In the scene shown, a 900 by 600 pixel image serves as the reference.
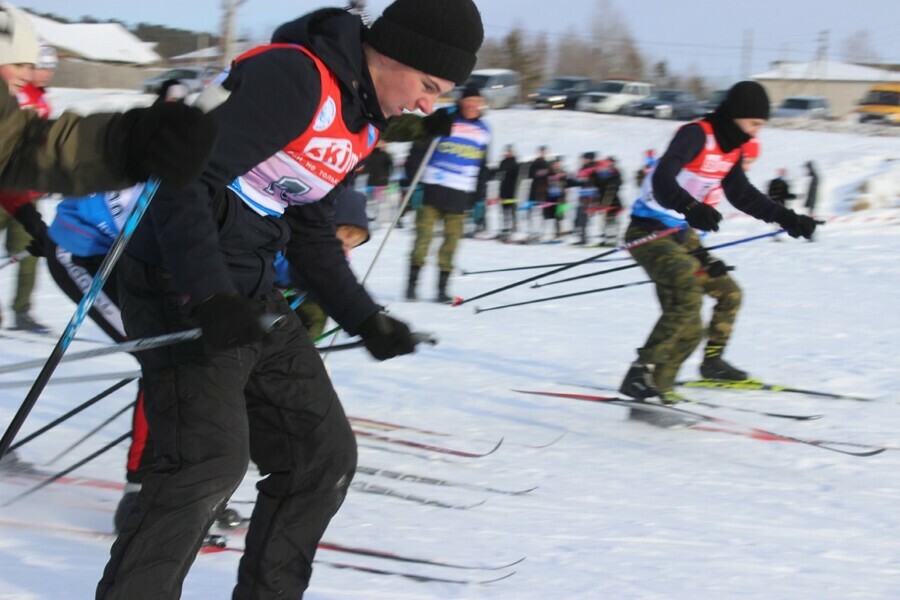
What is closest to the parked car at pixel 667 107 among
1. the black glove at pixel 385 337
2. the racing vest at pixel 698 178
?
the racing vest at pixel 698 178

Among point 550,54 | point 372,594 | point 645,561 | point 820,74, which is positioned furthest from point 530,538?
point 550,54

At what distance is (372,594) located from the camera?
8.58ft

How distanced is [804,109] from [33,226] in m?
→ 27.3

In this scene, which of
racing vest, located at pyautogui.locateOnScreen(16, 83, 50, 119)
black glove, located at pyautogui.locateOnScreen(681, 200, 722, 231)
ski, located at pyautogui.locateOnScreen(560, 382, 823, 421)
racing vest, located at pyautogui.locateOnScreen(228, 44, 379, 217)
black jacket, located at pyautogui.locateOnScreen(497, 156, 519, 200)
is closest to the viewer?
racing vest, located at pyautogui.locateOnScreen(228, 44, 379, 217)

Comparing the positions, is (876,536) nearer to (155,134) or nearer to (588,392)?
(588,392)

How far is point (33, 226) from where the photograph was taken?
348 centimetres

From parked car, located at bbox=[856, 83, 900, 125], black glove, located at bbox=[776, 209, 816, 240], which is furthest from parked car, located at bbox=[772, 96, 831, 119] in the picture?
black glove, located at bbox=[776, 209, 816, 240]

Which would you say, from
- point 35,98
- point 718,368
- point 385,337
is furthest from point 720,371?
point 35,98

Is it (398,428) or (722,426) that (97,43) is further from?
(722,426)

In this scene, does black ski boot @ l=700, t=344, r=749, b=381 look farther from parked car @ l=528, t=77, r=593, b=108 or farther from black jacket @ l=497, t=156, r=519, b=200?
parked car @ l=528, t=77, r=593, b=108

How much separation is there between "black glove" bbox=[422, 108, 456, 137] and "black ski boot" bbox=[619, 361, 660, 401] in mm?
1444

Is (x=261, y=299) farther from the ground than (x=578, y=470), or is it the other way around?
(x=261, y=299)

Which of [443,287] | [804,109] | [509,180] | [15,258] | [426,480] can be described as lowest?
[804,109]

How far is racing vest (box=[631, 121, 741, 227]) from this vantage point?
193 inches
